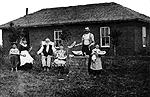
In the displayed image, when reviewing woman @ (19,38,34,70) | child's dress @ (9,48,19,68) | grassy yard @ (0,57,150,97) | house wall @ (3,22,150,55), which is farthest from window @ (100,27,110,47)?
child's dress @ (9,48,19,68)

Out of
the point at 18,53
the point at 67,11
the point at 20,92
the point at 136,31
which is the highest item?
the point at 67,11

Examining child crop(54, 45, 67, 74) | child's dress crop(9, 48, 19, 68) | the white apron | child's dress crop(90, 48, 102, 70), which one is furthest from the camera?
the white apron

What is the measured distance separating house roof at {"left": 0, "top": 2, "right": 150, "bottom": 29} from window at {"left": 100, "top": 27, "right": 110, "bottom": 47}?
0.94m

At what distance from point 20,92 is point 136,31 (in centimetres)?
1437

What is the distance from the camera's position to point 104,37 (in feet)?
72.7

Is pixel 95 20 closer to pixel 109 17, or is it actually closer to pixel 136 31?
Result: pixel 109 17

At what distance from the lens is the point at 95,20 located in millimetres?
21828

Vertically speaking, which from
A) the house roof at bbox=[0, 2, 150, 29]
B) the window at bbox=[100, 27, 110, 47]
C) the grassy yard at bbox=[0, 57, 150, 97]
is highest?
the house roof at bbox=[0, 2, 150, 29]

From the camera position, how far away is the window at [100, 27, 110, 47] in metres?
22.0

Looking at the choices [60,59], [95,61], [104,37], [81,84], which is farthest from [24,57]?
[104,37]

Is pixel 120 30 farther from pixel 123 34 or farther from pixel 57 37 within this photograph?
pixel 57 37

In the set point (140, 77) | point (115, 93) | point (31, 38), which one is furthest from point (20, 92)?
point (31, 38)

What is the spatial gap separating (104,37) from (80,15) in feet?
10.6

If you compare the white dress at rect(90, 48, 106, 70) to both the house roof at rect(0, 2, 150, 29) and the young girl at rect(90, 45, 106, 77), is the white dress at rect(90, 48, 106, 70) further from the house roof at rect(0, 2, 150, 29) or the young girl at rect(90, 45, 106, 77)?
the house roof at rect(0, 2, 150, 29)
